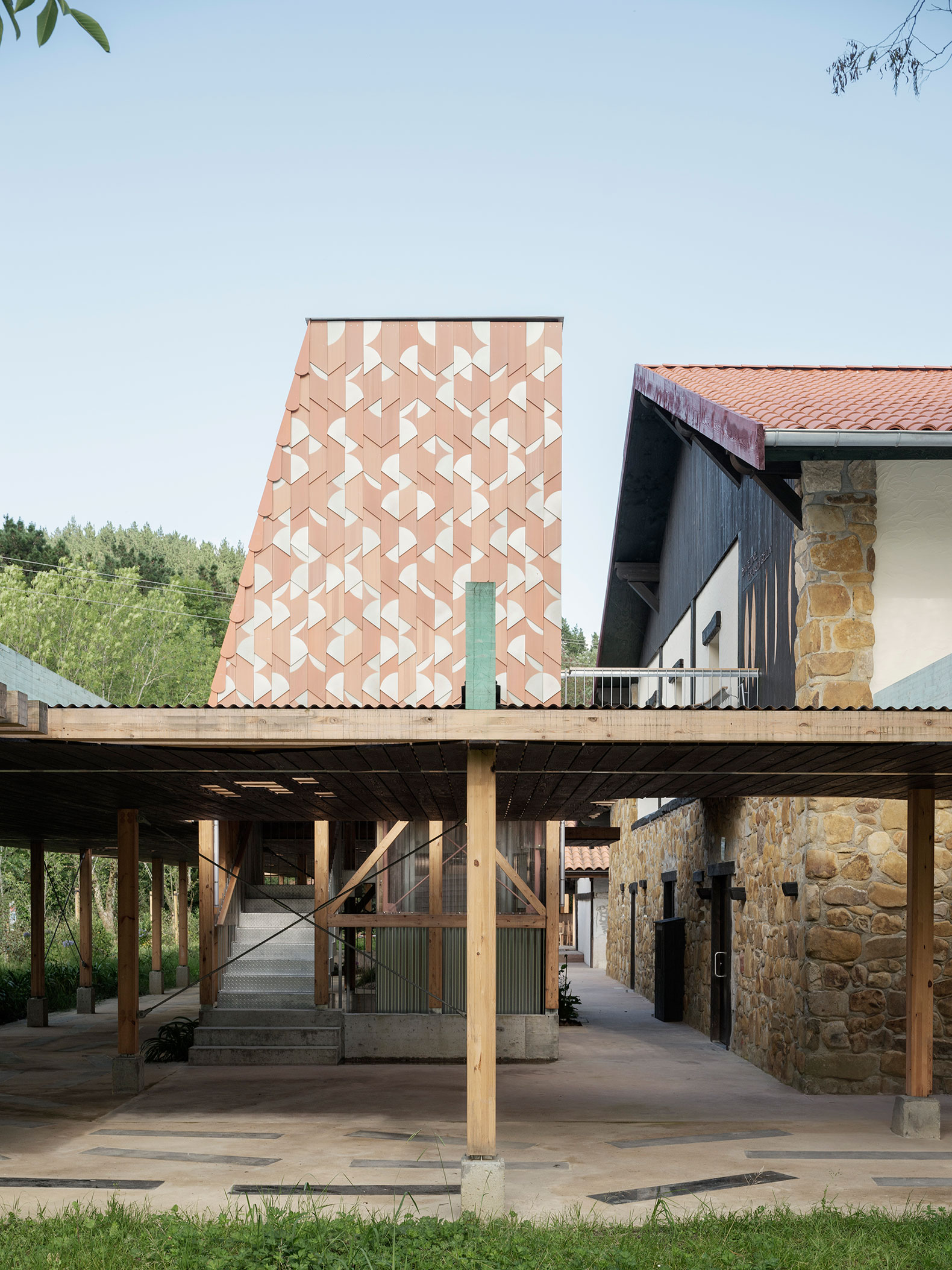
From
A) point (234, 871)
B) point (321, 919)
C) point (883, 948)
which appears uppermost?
point (234, 871)

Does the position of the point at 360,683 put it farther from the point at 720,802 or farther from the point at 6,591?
the point at 6,591

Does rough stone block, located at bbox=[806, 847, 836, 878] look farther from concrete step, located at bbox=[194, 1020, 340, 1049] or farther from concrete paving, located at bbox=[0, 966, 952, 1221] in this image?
concrete step, located at bbox=[194, 1020, 340, 1049]

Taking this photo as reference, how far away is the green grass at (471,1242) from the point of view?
6066 millimetres

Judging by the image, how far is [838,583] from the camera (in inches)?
449

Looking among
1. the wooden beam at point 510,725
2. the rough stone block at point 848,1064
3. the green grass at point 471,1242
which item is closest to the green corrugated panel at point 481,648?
the wooden beam at point 510,725

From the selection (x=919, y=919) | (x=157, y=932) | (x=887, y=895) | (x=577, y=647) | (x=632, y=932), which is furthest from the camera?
(x=577, y=647)

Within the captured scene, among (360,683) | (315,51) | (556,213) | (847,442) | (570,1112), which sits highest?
(556,213)

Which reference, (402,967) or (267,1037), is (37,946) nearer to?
(267,1037)

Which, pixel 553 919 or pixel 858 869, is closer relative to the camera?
pixel 858 869

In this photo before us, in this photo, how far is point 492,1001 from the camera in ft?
24.0

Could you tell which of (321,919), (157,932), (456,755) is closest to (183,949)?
(157,932)

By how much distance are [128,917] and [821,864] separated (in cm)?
625

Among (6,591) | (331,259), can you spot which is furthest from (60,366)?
(331,259)

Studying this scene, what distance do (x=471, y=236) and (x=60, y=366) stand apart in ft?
147
